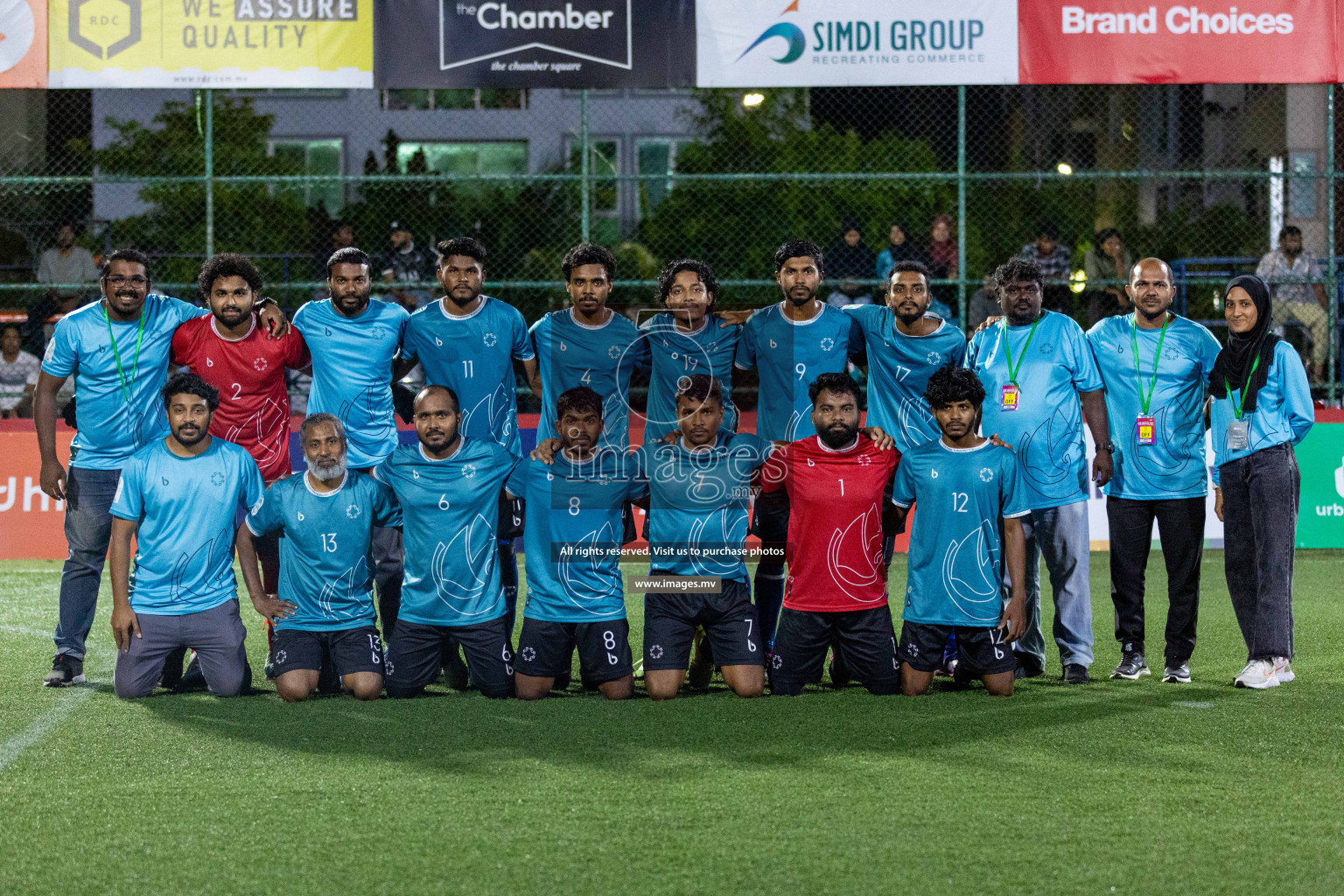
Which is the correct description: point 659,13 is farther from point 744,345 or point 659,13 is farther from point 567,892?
point 567,892

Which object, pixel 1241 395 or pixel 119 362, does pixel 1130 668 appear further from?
pixel 119 362

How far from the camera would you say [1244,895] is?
3.70m

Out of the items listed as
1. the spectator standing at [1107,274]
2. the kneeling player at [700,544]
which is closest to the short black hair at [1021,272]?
the kneeling player at [700,544]

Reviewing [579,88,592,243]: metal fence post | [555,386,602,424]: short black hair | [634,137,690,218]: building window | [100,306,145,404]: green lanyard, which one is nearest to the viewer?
[555,386,602,424]: short black hair

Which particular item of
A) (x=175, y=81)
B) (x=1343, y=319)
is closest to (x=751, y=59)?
(x=175, y=81)

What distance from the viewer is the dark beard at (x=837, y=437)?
20.6 ft

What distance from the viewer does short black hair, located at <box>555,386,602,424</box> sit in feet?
20.7

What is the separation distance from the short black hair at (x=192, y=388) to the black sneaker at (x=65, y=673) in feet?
4.53

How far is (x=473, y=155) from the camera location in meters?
28.2

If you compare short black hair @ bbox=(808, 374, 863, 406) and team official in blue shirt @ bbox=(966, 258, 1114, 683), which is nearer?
short black hair @ bbox=(808, 374, 863, 406)

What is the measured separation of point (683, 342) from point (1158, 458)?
7.51ft

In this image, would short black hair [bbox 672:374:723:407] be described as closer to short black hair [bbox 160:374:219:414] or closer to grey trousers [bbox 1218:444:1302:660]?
short black hair [bbox 160:374:219:414]

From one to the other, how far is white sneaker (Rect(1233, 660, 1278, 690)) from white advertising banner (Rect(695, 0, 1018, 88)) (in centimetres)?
734

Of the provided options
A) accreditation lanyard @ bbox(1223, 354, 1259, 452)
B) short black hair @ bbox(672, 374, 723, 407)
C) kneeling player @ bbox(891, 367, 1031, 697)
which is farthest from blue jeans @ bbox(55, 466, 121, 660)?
accreditation lanyard @ bbox(1223, 354, 1259, 452)
